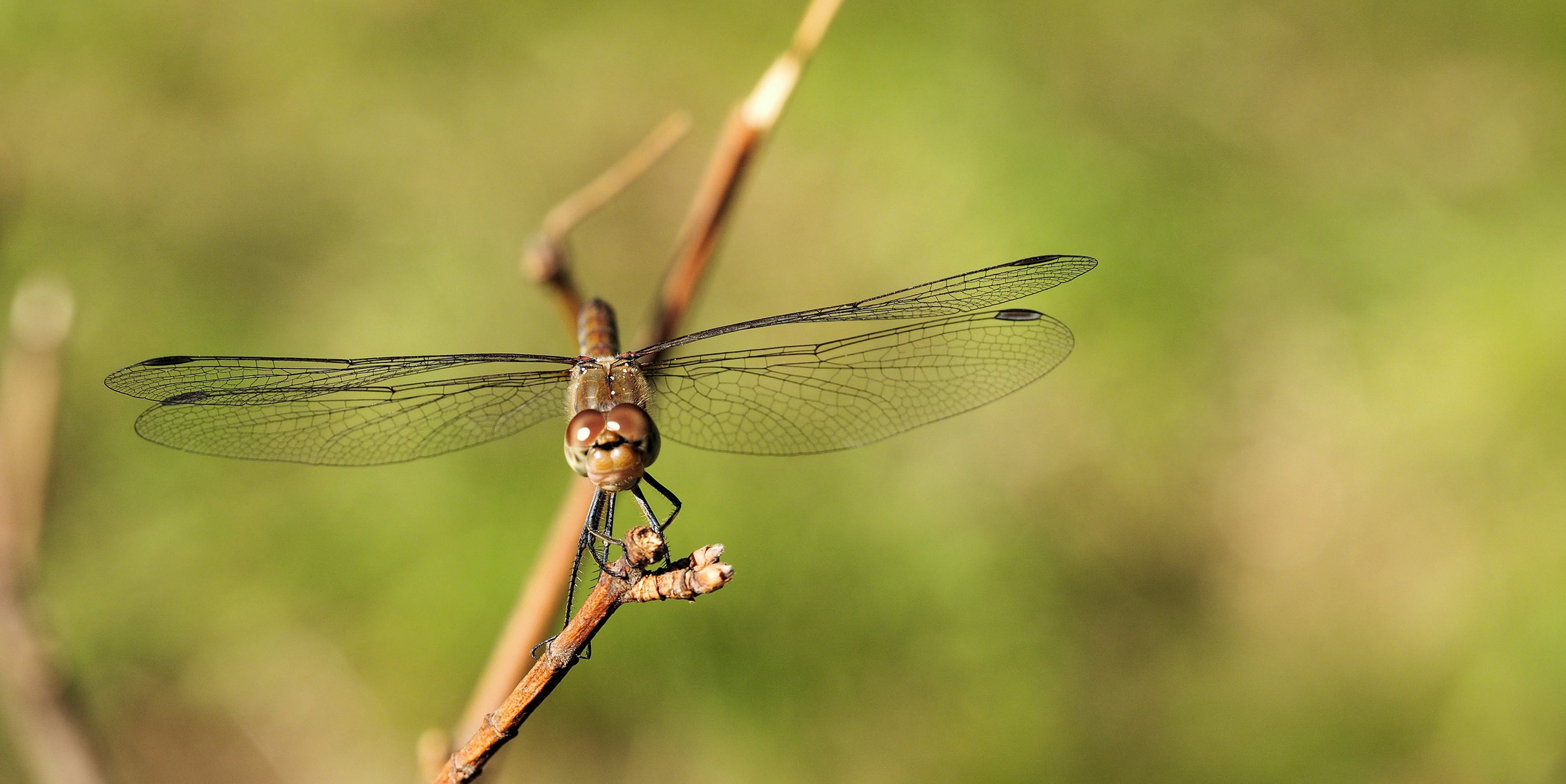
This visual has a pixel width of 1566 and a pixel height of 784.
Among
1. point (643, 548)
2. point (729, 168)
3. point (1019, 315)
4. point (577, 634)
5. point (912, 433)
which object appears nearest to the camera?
point (577, 634)

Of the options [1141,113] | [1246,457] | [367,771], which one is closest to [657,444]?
[367,771]

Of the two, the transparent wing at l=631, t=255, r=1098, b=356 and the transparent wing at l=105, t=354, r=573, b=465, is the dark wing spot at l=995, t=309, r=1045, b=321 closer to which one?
the transparent wing at l=631, t=255, r=1098, b=356

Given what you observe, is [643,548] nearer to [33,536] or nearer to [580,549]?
[580,549]

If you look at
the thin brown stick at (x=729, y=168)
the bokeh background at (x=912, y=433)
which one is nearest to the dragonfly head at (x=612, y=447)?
the thin brown stick at (x=729, y=168)

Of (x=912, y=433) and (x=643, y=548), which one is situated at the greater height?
(x=912, y=433)

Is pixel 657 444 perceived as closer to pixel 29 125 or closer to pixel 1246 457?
pixel 1246 457

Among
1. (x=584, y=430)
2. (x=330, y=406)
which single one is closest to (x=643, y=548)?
(x=584, y=430)

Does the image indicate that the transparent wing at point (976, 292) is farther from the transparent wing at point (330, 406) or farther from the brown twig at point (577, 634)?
the brown twig at point (577, 634)
